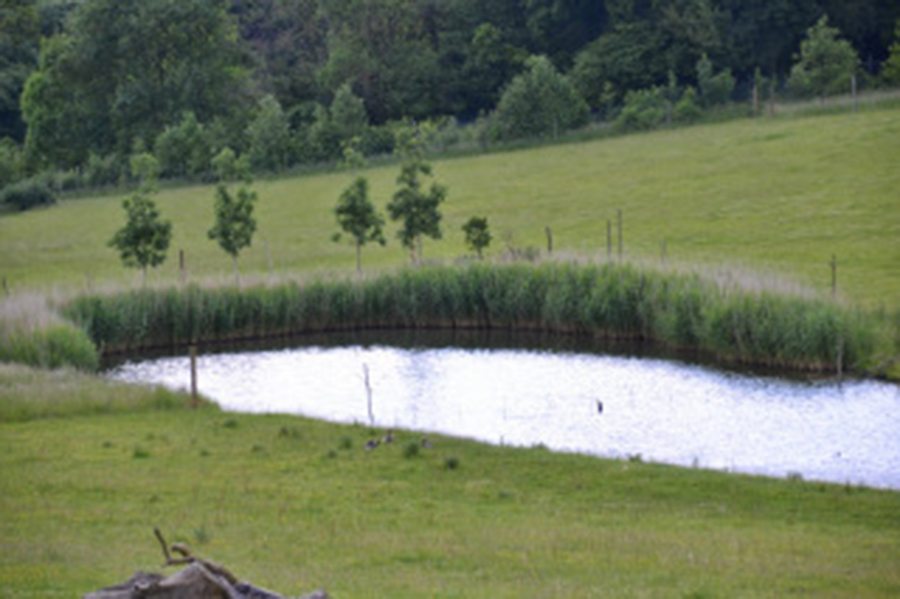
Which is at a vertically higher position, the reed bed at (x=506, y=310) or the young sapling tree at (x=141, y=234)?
the young sapling tree at (x=141, y=234)

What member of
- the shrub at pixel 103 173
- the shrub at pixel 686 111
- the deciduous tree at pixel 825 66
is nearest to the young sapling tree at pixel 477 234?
the shrub at pixel 686 111

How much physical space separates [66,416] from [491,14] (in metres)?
96.0

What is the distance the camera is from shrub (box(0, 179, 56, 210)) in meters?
104

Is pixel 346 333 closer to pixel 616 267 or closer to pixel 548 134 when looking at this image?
pixel 616 267

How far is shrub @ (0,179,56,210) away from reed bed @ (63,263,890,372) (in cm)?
5414

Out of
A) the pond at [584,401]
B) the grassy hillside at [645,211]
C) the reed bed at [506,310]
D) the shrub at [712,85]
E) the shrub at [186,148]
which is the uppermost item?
the shrub at [712,85]

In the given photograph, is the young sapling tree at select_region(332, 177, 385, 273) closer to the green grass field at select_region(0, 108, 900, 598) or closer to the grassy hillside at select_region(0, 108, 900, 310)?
the grassy hillside at select_region(0, 108, 900, 310)

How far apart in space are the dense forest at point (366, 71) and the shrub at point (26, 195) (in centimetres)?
871

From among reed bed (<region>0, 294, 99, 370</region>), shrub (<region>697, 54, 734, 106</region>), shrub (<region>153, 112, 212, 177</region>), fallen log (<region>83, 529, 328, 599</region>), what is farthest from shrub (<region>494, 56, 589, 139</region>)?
fallen log (<region>83, 529, 328, 599</region>)

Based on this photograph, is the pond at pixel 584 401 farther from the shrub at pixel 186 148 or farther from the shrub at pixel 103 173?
the shrub at pixel 103 173

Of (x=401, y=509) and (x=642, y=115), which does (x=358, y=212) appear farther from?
(x=642, y=115)

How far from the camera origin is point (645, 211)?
7194cm

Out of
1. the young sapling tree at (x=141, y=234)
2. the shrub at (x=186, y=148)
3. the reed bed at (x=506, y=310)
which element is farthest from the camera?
the shrub at (x=186, y=148)

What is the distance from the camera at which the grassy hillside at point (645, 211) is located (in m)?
59.0
